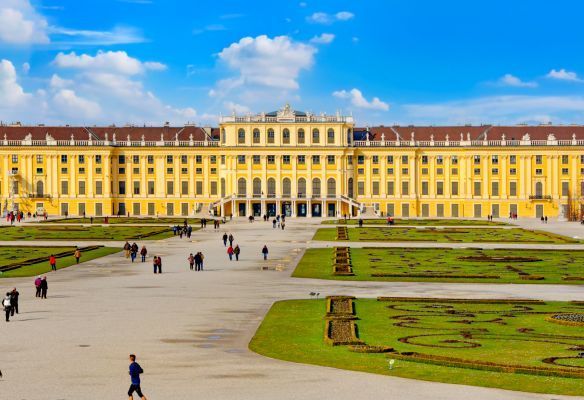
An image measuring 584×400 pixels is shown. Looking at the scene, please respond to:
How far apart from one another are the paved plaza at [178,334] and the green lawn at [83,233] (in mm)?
25881

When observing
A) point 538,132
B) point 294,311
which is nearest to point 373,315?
point 294,311

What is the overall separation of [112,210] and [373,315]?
111613mm

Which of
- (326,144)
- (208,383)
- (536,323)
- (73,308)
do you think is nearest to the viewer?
(208,383)

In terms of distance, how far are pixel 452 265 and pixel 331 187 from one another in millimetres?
83724

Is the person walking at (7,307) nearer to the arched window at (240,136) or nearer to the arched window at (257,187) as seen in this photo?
the arched window at (257,187)

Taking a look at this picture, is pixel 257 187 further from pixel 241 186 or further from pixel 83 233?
pixel 83 233

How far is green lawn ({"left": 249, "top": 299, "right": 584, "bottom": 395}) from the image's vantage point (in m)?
24.5

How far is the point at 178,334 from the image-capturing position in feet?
103

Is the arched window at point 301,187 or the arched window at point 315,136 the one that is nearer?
the arched window at point 301,187

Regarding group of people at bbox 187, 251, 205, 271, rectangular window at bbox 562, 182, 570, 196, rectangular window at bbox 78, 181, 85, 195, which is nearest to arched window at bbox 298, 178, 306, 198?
rectangular window at bbox 78, 181, 85, 195

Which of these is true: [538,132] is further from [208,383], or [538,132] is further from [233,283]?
[208,383]

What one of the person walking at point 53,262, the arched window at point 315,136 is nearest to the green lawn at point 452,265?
the person walking at point 53,262

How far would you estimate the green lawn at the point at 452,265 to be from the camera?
49.7 metres

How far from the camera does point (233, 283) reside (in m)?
47.9
